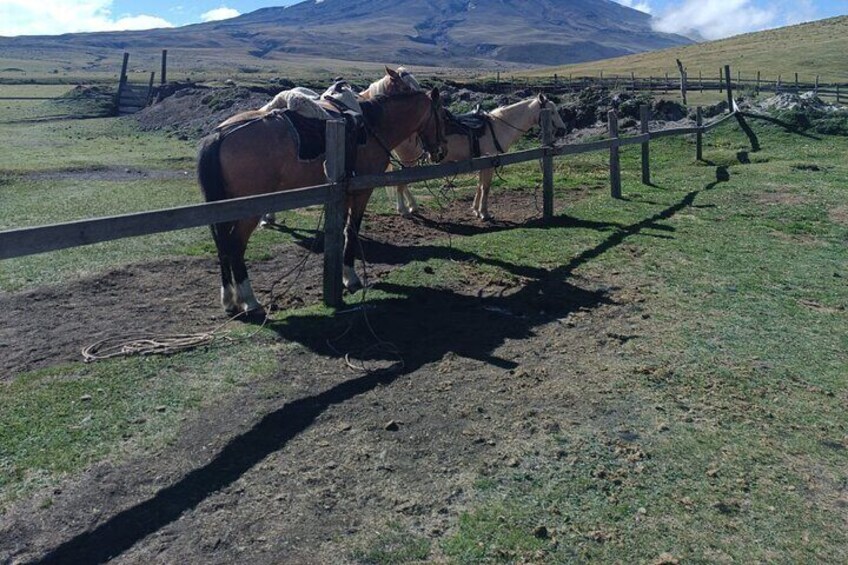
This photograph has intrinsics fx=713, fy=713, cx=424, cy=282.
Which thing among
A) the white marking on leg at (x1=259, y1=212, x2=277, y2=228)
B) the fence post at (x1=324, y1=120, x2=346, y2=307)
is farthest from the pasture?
the white marking on leg at (x1=259, y1=212, x2=277, y2=228)

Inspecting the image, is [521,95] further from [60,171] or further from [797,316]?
[797,316]

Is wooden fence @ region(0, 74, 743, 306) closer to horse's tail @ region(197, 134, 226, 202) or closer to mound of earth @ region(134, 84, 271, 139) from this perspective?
horse's tail @ region(197, 134, 226, 202)

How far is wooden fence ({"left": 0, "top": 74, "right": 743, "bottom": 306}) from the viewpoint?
4074 mm

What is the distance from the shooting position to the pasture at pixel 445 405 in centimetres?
337

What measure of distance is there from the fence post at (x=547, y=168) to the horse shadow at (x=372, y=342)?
1.99 m

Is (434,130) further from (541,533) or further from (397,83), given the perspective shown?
(541,533)

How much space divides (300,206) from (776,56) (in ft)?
261

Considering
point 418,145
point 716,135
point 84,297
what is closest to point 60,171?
point 418,145

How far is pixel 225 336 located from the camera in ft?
19.5

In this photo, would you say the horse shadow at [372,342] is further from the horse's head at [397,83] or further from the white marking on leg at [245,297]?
the horse's head at [397,83]

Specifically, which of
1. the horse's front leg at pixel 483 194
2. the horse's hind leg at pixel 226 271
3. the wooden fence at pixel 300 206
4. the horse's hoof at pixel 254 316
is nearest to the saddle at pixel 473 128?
the horse's front leg at pixel 483 194

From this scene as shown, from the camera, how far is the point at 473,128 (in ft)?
38.7

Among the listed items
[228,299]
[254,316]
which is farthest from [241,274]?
[254,316]

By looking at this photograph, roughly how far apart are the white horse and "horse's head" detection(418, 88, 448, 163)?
7.09 feet
